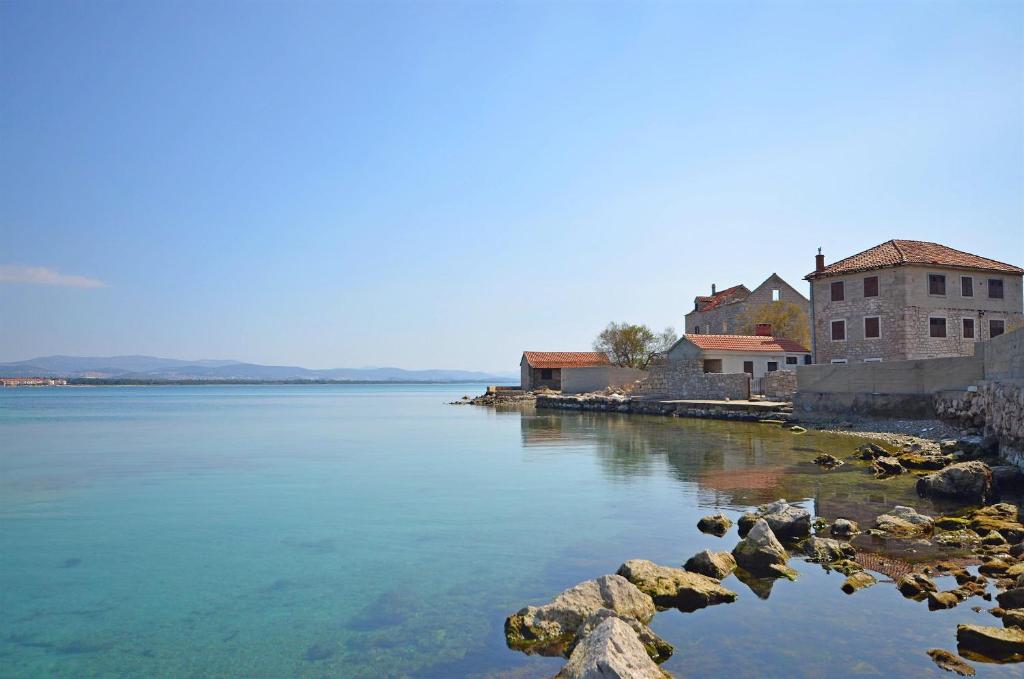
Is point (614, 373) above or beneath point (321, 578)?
above

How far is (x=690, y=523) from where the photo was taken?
1330 cm

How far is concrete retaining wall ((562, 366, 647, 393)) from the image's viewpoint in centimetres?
6116

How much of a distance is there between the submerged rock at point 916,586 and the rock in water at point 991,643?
1420 millimetres

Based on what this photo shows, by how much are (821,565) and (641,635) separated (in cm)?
431

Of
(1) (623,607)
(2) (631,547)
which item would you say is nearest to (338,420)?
(2) (631,547)

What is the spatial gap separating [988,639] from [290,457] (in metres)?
24.0

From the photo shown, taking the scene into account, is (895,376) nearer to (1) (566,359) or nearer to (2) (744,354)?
(2) (744,354)

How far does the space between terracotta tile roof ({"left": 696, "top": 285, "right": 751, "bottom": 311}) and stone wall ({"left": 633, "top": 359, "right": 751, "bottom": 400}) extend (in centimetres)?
1017

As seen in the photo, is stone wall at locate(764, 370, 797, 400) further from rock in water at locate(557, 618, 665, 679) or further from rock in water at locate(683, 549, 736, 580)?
rock in water at locate(557, 618, 665, 679)

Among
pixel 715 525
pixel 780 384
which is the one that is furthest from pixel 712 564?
pixel 780 384

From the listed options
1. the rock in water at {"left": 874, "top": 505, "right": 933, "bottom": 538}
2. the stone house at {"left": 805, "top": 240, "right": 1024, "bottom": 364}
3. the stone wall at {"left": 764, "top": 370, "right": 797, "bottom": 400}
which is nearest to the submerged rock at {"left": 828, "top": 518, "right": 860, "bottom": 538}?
the rock in water at {"left": 874, "top": 505, "right": 933, "bottom": 538}

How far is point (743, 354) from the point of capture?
155 feet

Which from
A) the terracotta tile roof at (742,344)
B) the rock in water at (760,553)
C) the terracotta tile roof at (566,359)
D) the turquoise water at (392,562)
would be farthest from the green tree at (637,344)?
the rock in water at (760,553)

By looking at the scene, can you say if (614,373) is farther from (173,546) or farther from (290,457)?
(173,546)
